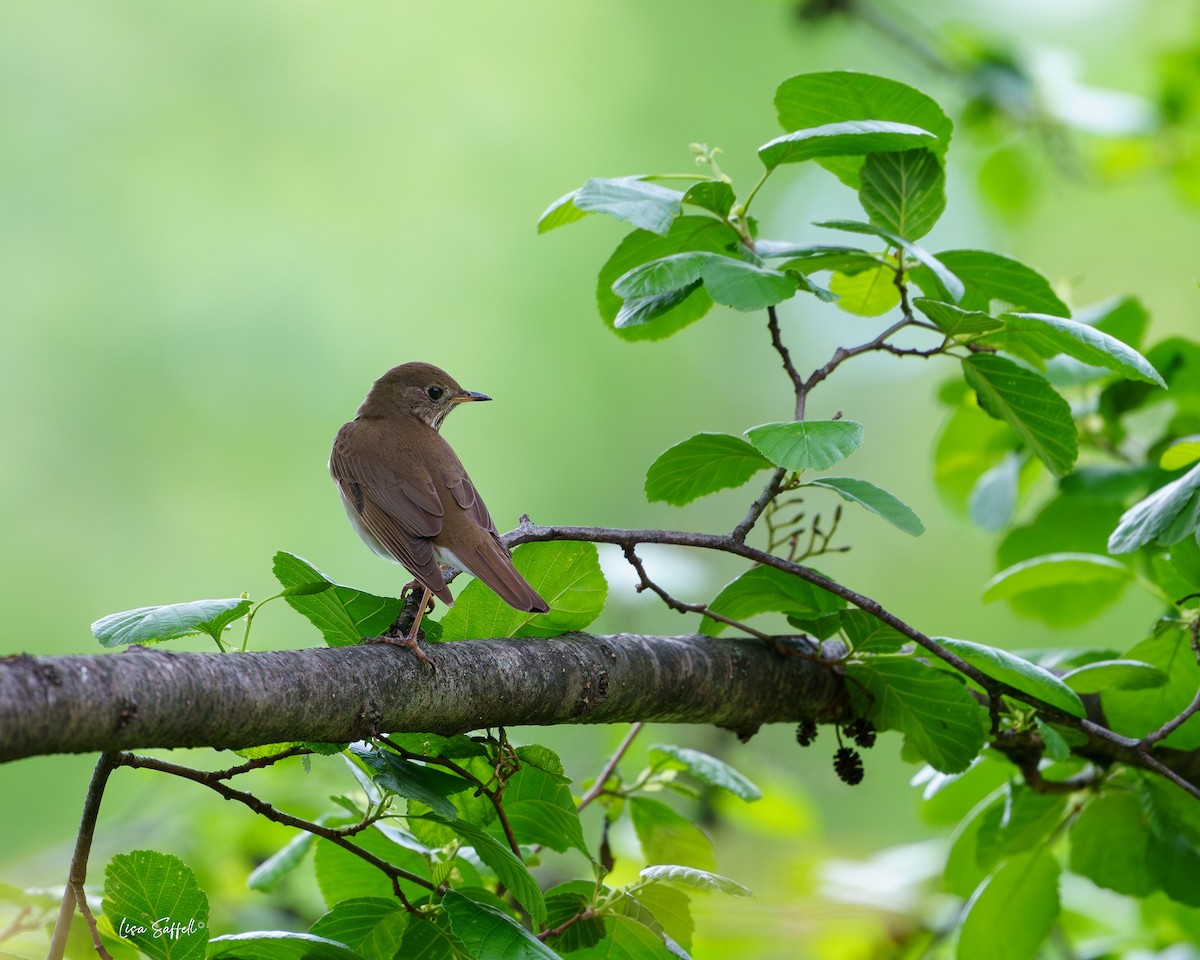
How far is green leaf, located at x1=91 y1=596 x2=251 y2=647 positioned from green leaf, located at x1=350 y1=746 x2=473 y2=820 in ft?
1.03

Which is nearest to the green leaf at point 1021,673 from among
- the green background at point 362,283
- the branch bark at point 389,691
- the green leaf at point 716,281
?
the branch bark at point 389,691

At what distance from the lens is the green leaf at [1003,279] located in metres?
2.46

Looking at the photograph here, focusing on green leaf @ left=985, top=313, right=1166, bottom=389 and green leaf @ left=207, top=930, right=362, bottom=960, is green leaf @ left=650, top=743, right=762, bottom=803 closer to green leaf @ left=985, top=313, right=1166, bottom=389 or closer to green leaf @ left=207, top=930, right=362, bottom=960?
green leaf @ left=207, top=930, right=362, bottom=960

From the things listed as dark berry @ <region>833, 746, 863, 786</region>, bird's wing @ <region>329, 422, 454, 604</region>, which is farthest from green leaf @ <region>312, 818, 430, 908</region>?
dark berry @ <region>833, 746, 863, 786</region>

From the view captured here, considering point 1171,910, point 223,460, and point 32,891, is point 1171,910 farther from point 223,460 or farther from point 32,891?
point 223,460

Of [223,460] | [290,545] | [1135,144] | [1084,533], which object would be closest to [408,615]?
[1084,533]

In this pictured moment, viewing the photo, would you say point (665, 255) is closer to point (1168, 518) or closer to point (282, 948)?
point (1168, 518)

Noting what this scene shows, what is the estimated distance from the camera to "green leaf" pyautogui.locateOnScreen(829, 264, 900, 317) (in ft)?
8.88

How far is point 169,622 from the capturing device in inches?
66.8

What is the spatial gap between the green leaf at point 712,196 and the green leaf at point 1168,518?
1003 millimetres

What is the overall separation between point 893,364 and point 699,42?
16.7ft

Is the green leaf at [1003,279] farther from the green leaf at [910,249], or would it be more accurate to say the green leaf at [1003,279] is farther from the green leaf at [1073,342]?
the green leaf at [910,249]

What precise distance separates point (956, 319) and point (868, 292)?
0.57 m

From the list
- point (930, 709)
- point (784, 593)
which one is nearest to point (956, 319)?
point (784, 593)
